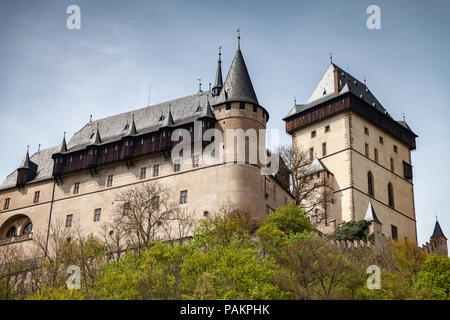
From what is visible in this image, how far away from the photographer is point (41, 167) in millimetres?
60312

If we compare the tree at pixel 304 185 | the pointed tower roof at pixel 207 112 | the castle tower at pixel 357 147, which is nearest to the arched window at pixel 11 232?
the pointed tower roof at pixel 207 112

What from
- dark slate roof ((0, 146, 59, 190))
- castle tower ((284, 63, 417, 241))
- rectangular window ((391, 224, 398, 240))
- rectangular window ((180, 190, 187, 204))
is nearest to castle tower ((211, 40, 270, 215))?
rectangular window ((180, 190, 187, 204))

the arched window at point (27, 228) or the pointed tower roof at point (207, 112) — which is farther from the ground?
the pointed tower roof at point (207, 112)

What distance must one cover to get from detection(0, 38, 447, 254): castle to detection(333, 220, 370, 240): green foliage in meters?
1.10

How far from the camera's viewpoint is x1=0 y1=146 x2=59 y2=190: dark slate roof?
5878cm

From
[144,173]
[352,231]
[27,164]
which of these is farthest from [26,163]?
[352,231]

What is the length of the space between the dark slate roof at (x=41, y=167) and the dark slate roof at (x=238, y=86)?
15.4 meters

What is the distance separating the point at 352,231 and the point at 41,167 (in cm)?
2470

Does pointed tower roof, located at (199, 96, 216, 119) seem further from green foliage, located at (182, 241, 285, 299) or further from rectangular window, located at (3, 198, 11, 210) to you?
rectangular window, located at (3, 198, 11, 210)

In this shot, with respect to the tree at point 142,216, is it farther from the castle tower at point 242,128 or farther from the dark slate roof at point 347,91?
the dark slate roof at point 347,91

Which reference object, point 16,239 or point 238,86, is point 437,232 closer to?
point 238,86

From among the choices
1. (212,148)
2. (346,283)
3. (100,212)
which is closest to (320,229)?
(212,148)

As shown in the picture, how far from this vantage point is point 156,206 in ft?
165

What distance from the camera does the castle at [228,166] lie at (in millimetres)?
50625
